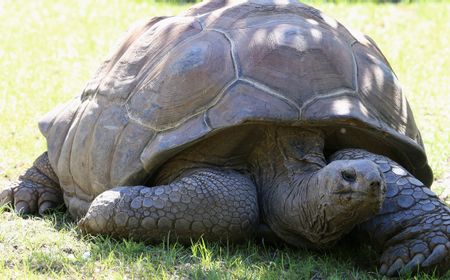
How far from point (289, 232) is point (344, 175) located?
62 centimetres

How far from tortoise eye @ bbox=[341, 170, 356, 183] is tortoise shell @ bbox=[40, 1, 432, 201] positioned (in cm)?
43

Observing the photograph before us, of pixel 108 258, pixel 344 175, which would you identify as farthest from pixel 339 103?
pixel 108 258

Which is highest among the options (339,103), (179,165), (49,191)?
(339,103)

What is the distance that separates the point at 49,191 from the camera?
17.0 ft

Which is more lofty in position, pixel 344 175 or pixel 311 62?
pixel 311 62

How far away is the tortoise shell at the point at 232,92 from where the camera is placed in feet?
13.4

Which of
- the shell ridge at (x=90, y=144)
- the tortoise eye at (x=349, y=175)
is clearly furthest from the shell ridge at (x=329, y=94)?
the shell ridge at (x=90, y=144)

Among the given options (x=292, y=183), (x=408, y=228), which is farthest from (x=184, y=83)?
(x=408, y=228)

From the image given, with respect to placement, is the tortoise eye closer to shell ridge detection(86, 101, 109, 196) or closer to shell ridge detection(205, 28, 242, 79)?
shell ridge detection(205, 28, 242, 79)

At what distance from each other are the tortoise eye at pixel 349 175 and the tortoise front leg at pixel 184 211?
63 centimetres

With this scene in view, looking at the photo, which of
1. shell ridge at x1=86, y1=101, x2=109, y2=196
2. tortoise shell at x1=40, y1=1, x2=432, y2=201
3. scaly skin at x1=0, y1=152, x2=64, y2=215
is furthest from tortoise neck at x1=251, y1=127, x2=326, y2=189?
scaly skin at x1=0, y1=152, x2=64, y2=215

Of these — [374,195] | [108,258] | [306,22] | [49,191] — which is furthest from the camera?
[49,191]

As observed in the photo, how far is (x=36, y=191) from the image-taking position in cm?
511

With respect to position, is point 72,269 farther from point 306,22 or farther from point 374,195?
point 306,22
